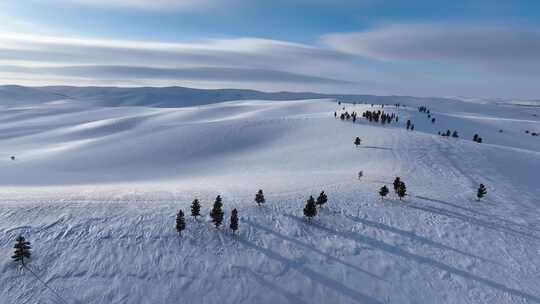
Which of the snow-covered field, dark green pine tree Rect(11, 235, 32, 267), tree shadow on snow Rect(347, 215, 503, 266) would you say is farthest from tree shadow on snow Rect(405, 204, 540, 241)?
dark green pine tree Rect(11, 235, 32, 267)

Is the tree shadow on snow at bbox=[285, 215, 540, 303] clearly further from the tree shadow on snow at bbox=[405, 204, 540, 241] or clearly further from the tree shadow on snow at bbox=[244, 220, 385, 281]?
the tree shadow on snow at bbox=[405, 204, 540, 241]

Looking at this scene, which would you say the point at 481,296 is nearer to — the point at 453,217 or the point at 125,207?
the point at 453,217

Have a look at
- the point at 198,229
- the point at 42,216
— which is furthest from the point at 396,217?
the point at 42,216

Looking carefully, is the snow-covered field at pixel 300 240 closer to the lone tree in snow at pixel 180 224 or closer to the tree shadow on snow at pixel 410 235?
the tree shadow on snow at pixel 410 235

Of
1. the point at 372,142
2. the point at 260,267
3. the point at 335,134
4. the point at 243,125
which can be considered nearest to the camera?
the point at 260,267

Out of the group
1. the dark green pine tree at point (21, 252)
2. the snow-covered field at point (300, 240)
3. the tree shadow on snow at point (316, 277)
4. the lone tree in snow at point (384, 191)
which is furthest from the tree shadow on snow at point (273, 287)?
the lone tree in snow at point (384, 191)

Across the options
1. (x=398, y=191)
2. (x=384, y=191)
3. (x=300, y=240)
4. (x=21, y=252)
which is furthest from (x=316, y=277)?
(x=21, y=252)
